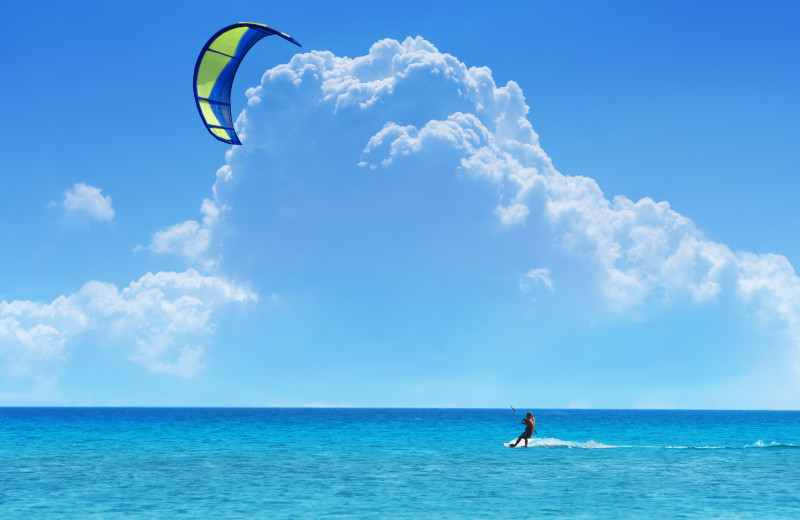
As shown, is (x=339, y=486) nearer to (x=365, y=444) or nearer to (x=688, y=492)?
(x=688, y=492)

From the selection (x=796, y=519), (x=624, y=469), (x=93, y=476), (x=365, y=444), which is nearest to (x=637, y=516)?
(x=796, y=519)

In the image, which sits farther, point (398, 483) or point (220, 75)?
point (220, 75)

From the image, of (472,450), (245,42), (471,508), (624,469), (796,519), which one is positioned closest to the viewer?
(796,519)

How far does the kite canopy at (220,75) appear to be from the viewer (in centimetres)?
2472

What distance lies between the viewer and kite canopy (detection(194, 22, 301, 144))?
24.7m

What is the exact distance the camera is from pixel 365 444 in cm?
4178

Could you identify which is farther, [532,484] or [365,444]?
[365,444]

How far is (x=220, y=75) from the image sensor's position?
2583 cm

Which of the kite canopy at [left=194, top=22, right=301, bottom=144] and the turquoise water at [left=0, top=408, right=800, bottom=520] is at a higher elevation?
the kite canopy at [left=194, top=22, right=301, bottom=144]

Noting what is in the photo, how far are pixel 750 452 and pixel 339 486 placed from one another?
73.1ft

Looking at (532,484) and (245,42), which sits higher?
(245,42)

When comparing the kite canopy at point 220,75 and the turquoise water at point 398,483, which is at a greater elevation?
the kite canopy at point 220,75

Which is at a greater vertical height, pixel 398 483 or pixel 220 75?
pixel 220 75

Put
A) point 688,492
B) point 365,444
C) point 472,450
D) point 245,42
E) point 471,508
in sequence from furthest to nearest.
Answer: point 365,444 → point 472,450 → point 245,42 → point 688,492 → point 471,508
